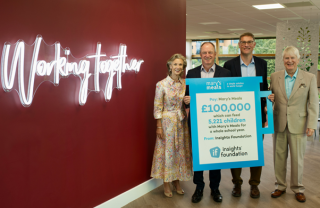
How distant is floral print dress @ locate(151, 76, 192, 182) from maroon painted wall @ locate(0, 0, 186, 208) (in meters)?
0.27

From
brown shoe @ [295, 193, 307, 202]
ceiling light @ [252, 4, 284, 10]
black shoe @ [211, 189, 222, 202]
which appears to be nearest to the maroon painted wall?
black shoe @ [211, 189, 222, 202]

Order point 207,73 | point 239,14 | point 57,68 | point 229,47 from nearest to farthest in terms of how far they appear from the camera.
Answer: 1. point 57,68
2. point 207,73
3. point 239,14
4. point 229,47

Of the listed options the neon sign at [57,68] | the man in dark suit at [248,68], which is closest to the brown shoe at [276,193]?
the man in dark suit at [248,68]

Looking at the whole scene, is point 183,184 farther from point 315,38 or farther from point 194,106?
point 315,38

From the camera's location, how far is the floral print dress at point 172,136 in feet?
11.6

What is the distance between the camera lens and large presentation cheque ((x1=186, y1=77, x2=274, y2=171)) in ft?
10.8

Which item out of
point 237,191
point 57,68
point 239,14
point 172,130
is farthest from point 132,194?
point 239,14

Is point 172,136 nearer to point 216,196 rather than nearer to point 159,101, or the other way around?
point 159,101

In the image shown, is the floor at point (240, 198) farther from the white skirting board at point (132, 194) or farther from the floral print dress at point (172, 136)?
the floral print dress at point (172, 136)

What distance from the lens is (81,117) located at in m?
2.84

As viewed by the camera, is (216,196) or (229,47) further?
(229,47)

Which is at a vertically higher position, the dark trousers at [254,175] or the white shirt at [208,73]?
the white shirt at [208,73]

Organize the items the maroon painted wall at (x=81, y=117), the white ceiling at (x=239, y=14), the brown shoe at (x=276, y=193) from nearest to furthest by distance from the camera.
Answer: the maroon painted wall at (x=81, y=117), the brown shoe at (x=276, y=193), the white ceiling at (x=239, y=14)

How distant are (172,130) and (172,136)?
8 centimetres
